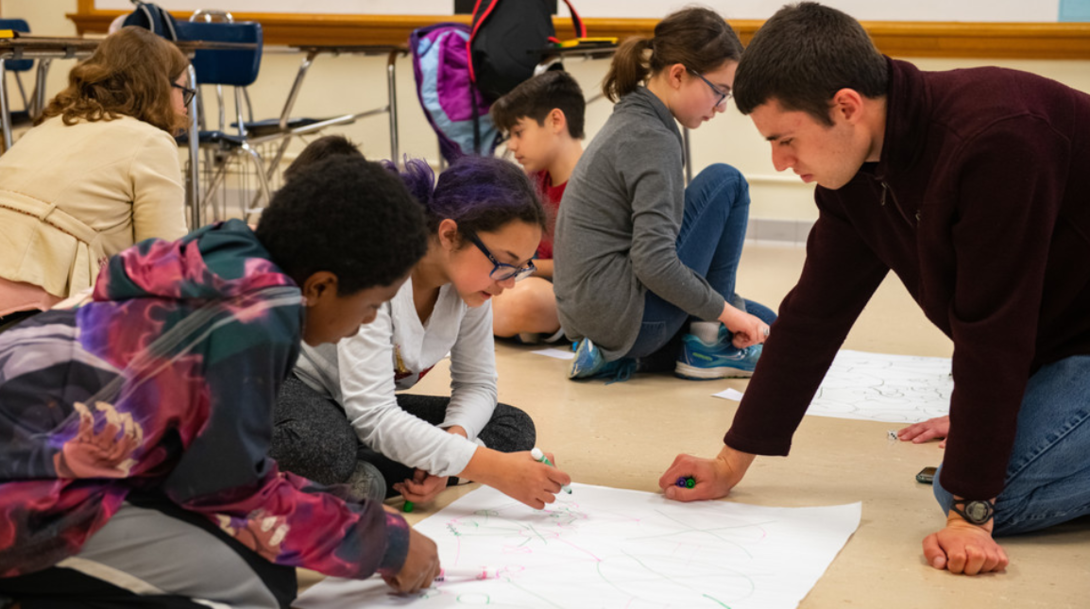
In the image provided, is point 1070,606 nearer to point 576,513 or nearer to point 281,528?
point 576,513

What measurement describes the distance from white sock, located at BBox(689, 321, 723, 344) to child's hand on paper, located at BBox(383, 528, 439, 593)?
1.34 m

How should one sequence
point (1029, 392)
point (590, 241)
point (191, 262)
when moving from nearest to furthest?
point (191, 262) < point (1029, 392) < point (590, 241)

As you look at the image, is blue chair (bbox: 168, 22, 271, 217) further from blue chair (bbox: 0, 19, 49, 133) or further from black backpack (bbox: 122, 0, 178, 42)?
blue chair (bbox: 0, 19, 49, 133)

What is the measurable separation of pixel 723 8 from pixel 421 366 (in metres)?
3.38

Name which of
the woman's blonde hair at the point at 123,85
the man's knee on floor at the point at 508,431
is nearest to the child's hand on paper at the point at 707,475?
the man's knee on floor at the point at 508,431

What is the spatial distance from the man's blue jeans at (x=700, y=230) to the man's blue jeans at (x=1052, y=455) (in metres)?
0.99

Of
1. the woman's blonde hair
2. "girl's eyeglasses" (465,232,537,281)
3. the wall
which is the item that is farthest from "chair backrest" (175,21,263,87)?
"girl's eyeglasses" (465,232,537,281)

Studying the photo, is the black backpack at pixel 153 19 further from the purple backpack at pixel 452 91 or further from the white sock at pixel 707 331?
the white sock at pixel 707 331

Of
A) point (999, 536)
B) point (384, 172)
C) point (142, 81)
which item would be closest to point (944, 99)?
point (999, 536)

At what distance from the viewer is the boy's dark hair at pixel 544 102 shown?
9.25 ft

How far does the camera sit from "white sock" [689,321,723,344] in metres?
2.38

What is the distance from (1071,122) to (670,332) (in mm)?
1181

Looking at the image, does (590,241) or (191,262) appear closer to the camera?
(191,262)

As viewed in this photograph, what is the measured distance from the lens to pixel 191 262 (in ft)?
3.04
